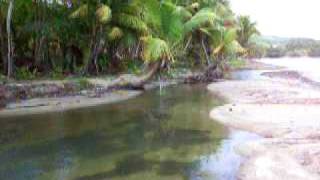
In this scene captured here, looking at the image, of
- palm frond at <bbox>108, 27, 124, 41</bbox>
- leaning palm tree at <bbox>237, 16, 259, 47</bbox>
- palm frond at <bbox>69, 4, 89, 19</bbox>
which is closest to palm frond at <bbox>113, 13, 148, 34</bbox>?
palm frond at <bbox>108, 27, 124, 41</bbox>

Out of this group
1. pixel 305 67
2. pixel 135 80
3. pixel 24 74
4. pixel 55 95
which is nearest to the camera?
pixel 55 95

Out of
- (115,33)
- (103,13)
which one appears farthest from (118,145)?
(115,33)

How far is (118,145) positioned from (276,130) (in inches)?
158

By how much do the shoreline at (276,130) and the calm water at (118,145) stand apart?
461 mm

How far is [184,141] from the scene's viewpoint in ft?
37.4

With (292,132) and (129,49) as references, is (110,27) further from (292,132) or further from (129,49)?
(292,132)

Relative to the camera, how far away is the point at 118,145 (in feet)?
36.1

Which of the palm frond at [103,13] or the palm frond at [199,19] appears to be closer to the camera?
the palm frond at [103,13]

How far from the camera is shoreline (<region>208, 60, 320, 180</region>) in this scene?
851cm

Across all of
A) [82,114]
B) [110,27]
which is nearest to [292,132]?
[82,114]

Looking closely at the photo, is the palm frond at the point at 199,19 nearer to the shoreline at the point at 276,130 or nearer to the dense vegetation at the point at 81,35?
the dense vegetation at the point at 81,35

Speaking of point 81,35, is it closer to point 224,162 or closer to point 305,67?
point 224,162

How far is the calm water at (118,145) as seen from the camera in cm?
882

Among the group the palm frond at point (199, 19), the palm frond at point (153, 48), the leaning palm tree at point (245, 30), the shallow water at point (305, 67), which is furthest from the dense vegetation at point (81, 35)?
the leaning palm tree at point (245, 30)
